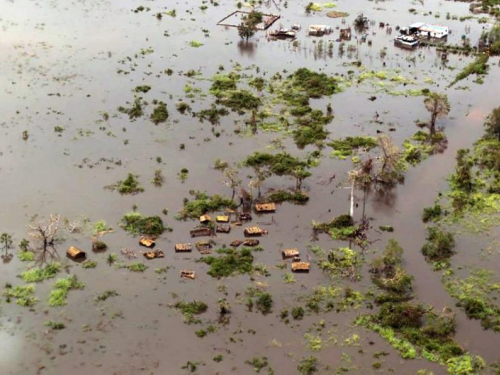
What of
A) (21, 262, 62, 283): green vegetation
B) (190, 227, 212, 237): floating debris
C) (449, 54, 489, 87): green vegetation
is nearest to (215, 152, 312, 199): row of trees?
(190, 227, 212, 237): floating debris

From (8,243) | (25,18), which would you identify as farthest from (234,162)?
(25,18)

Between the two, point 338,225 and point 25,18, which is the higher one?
point 25,18

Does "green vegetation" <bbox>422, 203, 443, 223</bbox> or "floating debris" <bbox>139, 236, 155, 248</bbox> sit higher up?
"green vegetation" <bbox>422, 203, 443, 223</bbox>

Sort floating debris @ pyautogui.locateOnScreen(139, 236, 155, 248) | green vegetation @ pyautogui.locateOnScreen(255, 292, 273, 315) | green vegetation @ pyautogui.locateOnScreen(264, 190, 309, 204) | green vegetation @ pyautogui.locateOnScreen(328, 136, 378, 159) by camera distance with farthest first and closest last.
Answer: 1. green vegetation @ pyautogui.locateOnScreen(328, 136, 378, 159)
2. green vegetation @ pyautogui.locateOnScreen(264, 190, 309, 204)
3. floating debris @ pyautogui.locateOnScreen(139, 236, 155, 248)
4. green vegetation @ pyautogui.locateOnScreen(255, 292, 273, 315)

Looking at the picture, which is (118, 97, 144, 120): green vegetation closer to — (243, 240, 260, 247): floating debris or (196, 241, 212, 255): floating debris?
(196, 241, 212, 255): floating debris

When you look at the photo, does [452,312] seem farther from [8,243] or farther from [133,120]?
[133,120]
